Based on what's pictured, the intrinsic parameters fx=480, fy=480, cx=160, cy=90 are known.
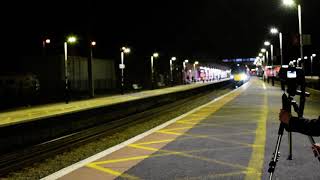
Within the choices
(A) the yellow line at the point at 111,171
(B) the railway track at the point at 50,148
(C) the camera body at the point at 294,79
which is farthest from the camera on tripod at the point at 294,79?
(B) the railway track at the point at 50,148

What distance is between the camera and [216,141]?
10758mm

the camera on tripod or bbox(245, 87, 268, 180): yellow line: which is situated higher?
the camera on tripod

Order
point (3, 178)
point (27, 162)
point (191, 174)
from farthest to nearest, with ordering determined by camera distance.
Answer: point (27, 162) < point (3, 178) < point (191, 174)

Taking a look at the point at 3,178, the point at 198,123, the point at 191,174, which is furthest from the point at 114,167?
the point at 198,123

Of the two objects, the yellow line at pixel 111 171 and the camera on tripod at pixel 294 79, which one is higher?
the camera on tripod at pixel 294 79

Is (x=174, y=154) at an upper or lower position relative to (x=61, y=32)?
lower

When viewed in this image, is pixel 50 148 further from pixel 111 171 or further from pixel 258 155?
pixel 258 155

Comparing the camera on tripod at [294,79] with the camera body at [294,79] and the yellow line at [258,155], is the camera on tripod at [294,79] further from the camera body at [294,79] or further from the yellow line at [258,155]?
the yellow line at [258,155]

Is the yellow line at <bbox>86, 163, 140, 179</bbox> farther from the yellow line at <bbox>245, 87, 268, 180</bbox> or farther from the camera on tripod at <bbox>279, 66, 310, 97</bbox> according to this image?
the camera on tripod at <bbox>279, 66, 310, 97</bbox>

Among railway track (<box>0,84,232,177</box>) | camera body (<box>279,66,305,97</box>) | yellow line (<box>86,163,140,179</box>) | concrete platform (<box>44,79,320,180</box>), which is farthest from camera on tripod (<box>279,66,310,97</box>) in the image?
railway track (<box>0,84,232,177</box>)

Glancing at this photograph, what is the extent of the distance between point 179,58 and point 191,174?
110m

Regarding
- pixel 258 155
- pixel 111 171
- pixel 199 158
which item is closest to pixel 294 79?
pixel 258 155

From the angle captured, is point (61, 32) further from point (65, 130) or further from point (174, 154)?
point (174, 154)

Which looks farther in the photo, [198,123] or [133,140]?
[198,123]
